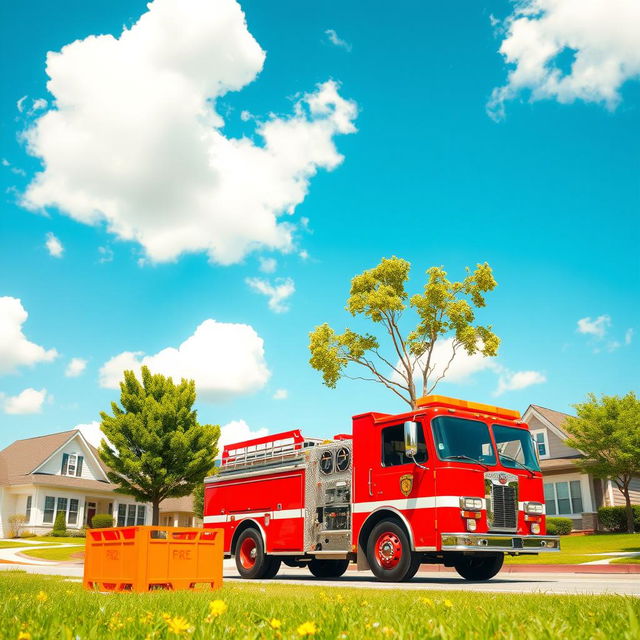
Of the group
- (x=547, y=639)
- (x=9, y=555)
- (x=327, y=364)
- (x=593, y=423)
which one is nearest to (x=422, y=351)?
(x=327, y=364)

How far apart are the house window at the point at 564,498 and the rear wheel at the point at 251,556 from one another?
2670cm

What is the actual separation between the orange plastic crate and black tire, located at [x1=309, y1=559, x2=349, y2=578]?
5.77m

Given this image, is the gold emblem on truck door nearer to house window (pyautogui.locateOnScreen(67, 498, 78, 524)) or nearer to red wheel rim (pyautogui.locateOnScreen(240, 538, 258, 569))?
red wheel rim (pyautogui.locateOnScreen(240, 538, 258, 569))

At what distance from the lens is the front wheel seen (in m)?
16.2

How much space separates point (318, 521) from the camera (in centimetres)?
1518

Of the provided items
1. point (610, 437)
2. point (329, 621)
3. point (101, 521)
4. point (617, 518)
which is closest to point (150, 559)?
point (329, 621)

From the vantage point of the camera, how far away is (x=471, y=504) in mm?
12688

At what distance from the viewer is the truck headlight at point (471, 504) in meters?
12.6

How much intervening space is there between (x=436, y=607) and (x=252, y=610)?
1420mm

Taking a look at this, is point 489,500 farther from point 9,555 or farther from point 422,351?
point 9,555

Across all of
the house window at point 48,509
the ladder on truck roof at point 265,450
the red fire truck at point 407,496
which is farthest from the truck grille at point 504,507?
the house window at point 48,509

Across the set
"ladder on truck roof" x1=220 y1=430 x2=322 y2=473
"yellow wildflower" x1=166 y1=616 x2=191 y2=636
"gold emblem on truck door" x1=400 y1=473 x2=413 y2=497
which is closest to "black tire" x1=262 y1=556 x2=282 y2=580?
"ladder on truck roof" x1=220 y1=430 x2=322 y2=473

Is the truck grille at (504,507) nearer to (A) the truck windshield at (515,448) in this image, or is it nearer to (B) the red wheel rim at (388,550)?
(A) the truck windshield at (515,448)

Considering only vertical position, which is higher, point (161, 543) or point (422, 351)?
point (422, 351)
